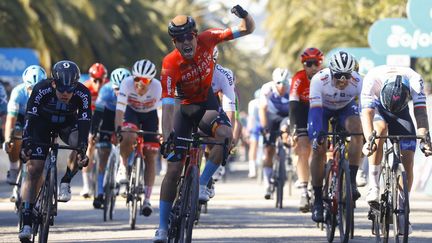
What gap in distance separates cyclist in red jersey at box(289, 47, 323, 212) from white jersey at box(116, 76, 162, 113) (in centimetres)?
178

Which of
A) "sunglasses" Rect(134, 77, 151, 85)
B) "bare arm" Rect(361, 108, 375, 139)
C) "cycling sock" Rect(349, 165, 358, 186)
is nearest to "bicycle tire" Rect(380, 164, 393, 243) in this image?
"bare arm" Rect(361, 108, 375, 139)

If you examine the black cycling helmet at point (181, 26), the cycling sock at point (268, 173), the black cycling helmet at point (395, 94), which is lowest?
the cycling sock at point (268, 173)

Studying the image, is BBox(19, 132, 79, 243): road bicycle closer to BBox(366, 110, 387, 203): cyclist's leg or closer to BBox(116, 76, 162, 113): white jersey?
BBox(366, 110, 387, 203): cyclist's leg

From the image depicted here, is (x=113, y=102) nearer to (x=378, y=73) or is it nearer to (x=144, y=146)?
(x=144, y=146)

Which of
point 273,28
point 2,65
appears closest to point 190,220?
point 2,65

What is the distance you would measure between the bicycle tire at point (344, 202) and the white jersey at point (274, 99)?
6.33 m

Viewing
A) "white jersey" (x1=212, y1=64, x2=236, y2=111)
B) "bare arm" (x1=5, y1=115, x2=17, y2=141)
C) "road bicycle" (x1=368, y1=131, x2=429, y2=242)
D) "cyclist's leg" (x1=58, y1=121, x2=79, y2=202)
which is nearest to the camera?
"road bicycle" (x1=368, y1=131, x2=429, y2=242)

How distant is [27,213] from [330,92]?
3.50m

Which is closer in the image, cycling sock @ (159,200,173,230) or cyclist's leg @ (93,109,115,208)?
cycling sock @ (159,200,173,230)

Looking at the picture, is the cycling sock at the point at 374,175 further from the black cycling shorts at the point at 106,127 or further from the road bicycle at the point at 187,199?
the black cycling shorts at the point at 106,127

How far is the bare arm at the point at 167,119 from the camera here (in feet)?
33.0

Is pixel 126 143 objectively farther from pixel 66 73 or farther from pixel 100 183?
pixel 66 73

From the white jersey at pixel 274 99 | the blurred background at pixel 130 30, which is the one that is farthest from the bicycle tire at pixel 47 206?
the blurred background at pixel 130 30

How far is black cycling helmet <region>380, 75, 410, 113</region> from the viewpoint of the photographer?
419 inches
